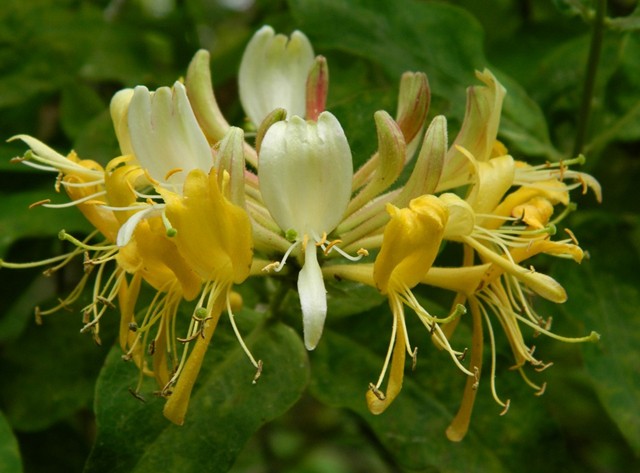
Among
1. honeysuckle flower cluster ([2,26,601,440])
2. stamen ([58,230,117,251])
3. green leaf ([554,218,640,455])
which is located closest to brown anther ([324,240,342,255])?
honeysuckle flower cluster ([2,26,601,440])

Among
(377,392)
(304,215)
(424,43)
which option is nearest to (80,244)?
(304,215)

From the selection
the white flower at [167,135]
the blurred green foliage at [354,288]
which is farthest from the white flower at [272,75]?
the white flower at [167,135]

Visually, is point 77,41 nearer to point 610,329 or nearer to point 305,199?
point 305,199

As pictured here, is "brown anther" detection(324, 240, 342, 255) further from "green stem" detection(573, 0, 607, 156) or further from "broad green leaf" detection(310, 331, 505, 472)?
Result: "green stem" detection(573, 0, 607, 156)

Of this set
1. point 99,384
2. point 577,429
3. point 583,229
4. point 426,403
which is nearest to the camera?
point 99,384

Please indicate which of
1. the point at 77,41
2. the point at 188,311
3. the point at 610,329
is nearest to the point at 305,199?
the point at 188,311

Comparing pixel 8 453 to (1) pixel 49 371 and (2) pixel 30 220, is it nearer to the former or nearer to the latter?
(1) pixel 49 371
